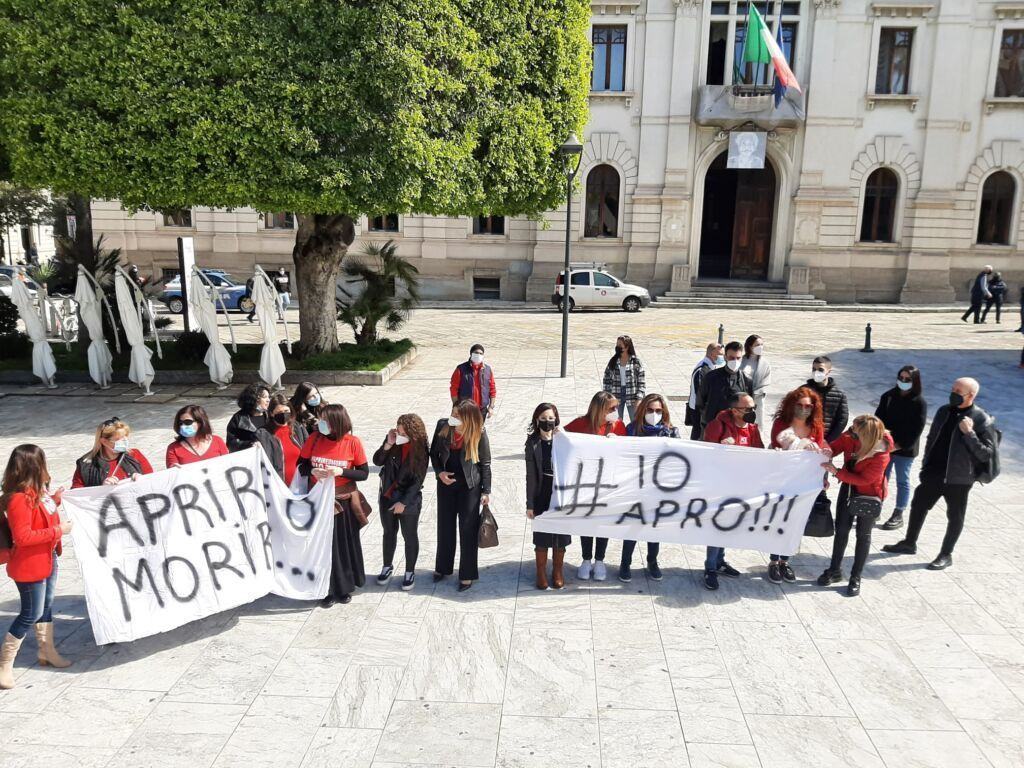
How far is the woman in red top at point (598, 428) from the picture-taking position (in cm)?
732

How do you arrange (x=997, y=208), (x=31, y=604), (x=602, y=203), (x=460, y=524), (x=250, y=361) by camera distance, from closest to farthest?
(x=31, y=604) < (x=460, y=524) < (x=250, y=361) < (x=997, y=208) < (x=602, y=203)

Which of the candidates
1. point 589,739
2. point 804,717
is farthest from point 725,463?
point 589,739

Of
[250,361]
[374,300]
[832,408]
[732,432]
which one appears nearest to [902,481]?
[832,408]

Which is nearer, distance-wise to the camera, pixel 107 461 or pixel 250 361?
pixel 107 461

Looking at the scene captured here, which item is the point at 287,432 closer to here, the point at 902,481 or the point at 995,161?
the point at 902,481

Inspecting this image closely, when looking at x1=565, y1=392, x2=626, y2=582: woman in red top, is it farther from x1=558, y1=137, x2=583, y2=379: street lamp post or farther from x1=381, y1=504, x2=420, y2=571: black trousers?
x1=558, y1=137, x2=583, y2=379: street lamp post

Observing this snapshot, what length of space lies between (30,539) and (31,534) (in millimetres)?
36

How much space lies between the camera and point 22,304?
15.0 metres

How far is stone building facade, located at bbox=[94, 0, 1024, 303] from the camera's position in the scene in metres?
29.3

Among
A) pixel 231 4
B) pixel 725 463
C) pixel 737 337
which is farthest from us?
pixel 737 337

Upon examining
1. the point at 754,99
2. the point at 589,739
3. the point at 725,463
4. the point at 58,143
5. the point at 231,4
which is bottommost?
the point at 589,739

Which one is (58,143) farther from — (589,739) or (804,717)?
(804,717)

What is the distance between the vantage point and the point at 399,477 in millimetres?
7086

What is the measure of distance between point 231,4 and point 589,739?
12.3 m
